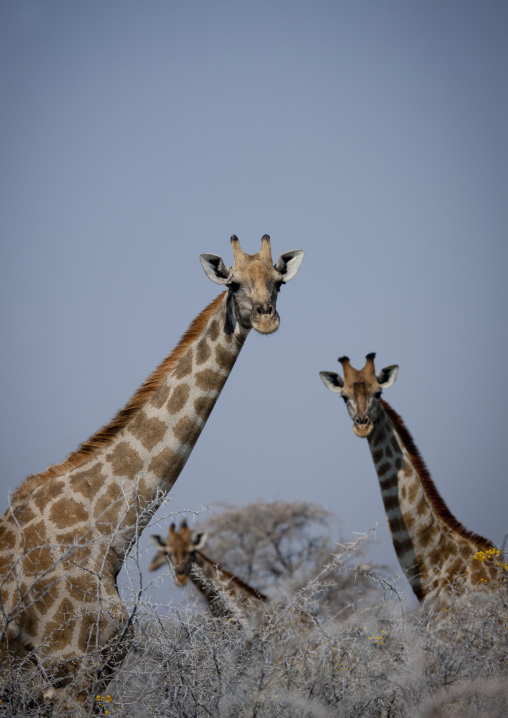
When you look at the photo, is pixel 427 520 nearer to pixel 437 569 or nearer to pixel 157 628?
pixel 437 569

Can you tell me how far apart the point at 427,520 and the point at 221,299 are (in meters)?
3.36

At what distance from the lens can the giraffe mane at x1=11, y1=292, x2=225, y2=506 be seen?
18.7ft

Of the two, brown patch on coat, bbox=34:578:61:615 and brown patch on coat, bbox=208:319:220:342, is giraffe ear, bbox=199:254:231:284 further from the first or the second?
brown patch on coat, bbox=34:578:61:615

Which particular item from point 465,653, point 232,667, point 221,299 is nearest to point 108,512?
point 232,667

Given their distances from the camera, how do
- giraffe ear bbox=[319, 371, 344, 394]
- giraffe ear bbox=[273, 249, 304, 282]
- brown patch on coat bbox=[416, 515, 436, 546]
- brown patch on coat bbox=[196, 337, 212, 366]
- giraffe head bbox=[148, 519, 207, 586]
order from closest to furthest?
brown patch on coat bbox=[196, 337, 212, 366] → giraffe ear bbox=[273, 249, 304, 282] → brown patch on coat bbox=[416, 515, 436, 546] → giraffe ear bbox=[319, 371, 344, 394] → giraffe head bbox=[148, 519, 207, 586]

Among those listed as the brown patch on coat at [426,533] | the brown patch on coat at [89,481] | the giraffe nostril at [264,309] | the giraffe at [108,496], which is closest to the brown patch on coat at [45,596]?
the giraffe at [108,496]

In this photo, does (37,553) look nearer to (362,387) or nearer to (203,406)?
(203,406)

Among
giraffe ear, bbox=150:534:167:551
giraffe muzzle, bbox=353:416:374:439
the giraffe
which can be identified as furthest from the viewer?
giraffe ear, bbox=150:534:167:551

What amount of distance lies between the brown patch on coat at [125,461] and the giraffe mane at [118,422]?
0.54ft

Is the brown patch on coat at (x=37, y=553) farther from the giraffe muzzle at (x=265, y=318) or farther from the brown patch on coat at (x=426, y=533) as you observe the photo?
the brown patch on coat at (x=426, y=533)

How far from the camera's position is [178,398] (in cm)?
582

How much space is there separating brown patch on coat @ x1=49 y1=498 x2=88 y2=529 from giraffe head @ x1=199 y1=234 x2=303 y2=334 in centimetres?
174

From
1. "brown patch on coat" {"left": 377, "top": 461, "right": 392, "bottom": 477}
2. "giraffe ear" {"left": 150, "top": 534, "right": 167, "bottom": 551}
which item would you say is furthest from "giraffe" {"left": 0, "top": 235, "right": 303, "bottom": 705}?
"giraffe ear" {"left": 150, "top": 534, "right": 167, "bottom": 551}

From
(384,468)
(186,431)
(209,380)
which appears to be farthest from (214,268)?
(384,468)
